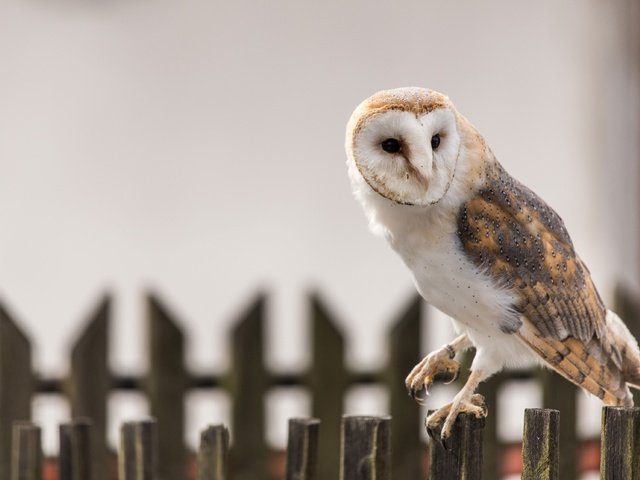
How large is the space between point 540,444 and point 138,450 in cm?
73

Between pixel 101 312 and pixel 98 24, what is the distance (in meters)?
1.97

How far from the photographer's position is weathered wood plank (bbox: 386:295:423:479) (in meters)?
3.54

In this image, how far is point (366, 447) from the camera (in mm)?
1819

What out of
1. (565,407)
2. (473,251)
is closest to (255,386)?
(565,407)

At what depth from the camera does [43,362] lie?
17.1ft

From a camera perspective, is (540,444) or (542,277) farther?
(542,277)

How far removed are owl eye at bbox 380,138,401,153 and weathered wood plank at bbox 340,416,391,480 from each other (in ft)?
1.47

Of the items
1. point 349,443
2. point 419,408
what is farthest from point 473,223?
point 419,408

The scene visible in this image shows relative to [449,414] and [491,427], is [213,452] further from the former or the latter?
[491,427]

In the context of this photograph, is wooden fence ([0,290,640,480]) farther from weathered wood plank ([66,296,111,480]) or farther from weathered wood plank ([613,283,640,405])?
weathered wood plank ([613,283,640,405])

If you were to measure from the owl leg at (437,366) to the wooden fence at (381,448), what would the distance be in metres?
0.15

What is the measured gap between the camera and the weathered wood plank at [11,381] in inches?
129

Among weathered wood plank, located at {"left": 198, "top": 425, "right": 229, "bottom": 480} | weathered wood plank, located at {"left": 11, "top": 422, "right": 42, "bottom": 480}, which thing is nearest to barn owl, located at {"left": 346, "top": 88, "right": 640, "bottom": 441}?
weathered wood plank, located at {"left": 198, "top": 425, "right": 229, "bottom": 480}

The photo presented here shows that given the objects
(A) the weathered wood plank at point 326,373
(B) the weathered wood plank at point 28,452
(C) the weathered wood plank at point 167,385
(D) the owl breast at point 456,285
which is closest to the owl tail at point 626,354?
(D) the owl breast at point 456,285
